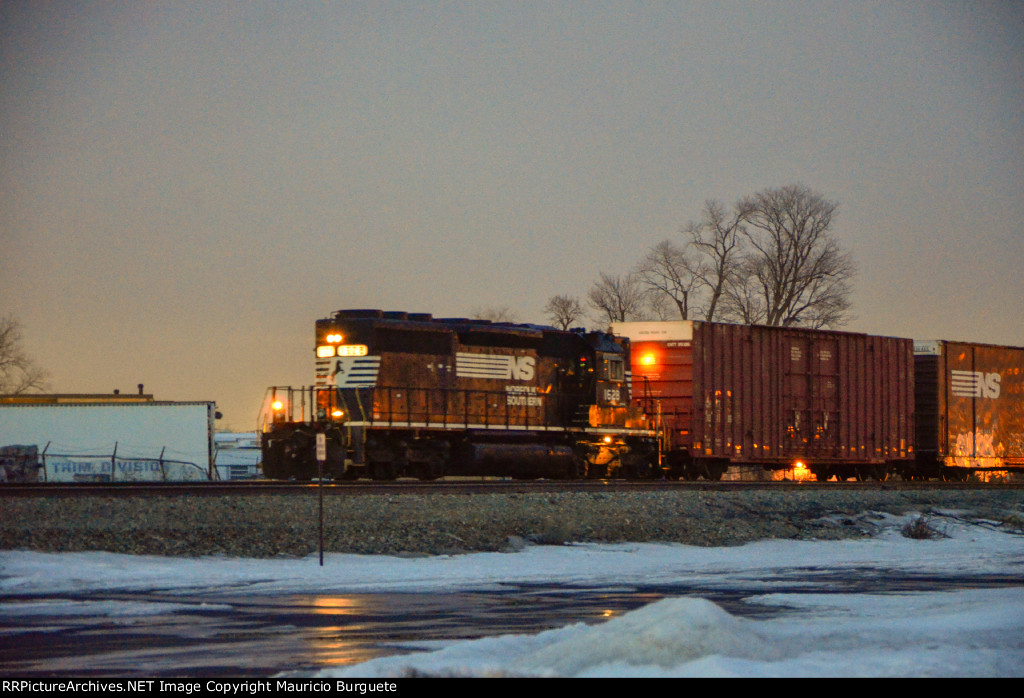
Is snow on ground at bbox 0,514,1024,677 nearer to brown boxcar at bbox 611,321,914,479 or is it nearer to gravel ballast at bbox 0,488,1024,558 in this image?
gravel ballast at bbox 0,488,1024,558

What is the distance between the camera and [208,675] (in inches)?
302

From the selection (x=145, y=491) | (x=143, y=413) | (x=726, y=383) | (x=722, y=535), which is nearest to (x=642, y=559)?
(x=722, y=535)

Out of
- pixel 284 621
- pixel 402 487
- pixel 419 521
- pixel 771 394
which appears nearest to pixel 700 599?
pixel 284 621

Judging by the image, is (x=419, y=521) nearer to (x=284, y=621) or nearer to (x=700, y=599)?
(x=284, y=621)

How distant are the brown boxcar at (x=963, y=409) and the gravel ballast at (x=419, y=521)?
31.8 ft

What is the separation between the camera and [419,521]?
59.8ft

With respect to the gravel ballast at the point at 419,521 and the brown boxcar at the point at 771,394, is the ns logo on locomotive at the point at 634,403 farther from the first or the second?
the gravel ballast at the point at 419,521

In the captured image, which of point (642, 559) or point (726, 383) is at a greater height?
point (726, 383)

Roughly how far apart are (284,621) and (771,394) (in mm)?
21682

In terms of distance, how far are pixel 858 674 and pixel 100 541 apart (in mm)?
11555

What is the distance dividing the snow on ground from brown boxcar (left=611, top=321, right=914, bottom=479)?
7033 millimetres

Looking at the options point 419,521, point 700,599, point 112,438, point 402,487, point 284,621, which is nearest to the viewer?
point 700,599

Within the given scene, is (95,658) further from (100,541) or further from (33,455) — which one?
(33,455)

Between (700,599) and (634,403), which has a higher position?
(634,403)
